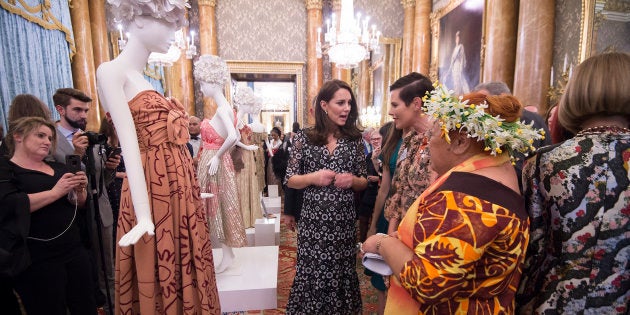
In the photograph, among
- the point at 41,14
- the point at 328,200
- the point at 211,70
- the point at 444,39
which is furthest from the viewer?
the point at 444,39

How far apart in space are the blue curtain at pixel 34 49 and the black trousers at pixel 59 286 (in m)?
3.70

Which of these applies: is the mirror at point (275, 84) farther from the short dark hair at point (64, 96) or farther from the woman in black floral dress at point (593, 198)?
the woman in black floral dress at point (593, 198)

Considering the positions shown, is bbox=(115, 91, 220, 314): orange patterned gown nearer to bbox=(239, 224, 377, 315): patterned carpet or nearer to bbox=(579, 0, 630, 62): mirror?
Answer: bbox=(239, 224, 377, 315): patterned carpet

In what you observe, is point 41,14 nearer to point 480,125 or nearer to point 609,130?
point 480,125

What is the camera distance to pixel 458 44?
675 cm

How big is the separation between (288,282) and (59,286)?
2082 millimetres

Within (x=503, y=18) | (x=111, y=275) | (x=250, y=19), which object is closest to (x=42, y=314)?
(x=111, y=275)

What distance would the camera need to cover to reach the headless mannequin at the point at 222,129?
258cm

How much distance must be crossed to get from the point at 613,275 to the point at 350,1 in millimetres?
5408

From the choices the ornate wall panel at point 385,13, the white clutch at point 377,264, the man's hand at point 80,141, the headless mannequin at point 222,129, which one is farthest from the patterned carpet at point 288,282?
the ornate wall panel at point 385,13

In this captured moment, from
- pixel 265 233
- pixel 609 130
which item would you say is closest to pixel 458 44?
pixel 265 233

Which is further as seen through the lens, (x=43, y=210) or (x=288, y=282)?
(x=288, y=282)

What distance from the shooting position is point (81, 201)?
2137 mm

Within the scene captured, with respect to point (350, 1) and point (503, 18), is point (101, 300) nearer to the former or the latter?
point (350, 1)
